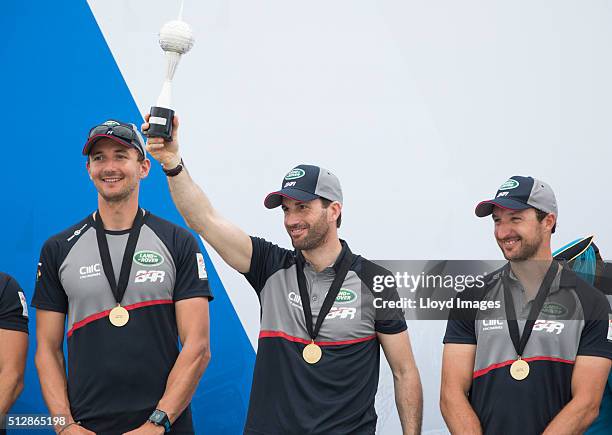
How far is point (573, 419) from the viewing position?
2592 millimetres

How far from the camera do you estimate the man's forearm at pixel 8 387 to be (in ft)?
9.62

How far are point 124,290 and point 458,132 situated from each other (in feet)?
5.13

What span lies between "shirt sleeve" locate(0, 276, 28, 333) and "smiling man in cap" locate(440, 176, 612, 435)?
4.95ft

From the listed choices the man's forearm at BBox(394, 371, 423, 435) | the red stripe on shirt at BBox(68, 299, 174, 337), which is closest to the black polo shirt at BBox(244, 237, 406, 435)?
the man's forearm at BBox(394, 371, 423, 435)

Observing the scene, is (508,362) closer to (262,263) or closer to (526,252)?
(526,252)

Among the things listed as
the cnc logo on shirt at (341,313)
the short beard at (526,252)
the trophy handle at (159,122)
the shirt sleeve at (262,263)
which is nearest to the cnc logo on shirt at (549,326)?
the short beard at (526,252)

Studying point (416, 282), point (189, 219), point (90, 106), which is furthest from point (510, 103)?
point (90, 106)

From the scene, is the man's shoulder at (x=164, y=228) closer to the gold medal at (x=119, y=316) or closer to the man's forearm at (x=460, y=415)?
the gold medal at (x=119, y=316)

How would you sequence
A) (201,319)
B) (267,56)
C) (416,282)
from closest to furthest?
(201,319)
(416,282)
(267,56)

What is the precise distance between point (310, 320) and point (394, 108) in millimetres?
1214

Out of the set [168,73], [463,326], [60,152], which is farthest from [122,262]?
[463,326]

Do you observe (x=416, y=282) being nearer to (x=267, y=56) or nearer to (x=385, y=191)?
(x=385, y=191)

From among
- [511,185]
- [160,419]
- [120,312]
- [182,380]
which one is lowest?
[160,419]

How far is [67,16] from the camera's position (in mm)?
3674
